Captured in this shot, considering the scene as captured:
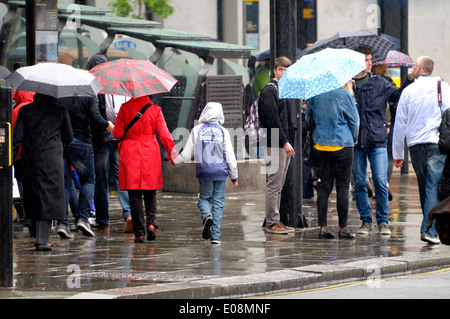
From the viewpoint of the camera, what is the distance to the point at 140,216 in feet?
36.9

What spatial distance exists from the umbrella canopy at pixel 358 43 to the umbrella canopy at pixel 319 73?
1.08 m

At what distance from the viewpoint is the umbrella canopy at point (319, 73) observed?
36.6ft

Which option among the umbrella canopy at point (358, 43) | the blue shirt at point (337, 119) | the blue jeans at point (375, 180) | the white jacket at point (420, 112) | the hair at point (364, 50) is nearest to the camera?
the white jacket at point (420, 112)

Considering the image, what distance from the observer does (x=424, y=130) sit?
37.1ft

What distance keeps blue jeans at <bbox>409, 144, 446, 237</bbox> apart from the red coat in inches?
101

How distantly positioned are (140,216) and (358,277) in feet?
9.41

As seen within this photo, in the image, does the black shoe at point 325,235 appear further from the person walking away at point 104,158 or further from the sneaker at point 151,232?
the person walking away at point 104,158

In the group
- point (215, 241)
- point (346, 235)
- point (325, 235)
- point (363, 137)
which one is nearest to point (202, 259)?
point (215, 241)

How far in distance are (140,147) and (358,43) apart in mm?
3168

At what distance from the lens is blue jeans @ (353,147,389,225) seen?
12062 mm

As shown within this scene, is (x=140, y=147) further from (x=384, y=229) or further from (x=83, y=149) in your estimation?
(x=384, y=229)

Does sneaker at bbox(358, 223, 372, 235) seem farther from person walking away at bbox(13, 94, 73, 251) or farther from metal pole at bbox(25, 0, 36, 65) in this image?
metal pole at bbox(25, 0, 36, 65)

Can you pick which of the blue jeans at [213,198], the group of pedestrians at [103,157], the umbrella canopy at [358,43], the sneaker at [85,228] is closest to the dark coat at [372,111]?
the umbrella canopy at [358,43]
